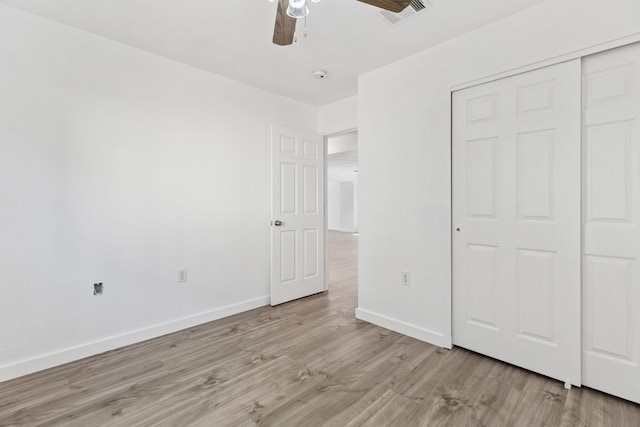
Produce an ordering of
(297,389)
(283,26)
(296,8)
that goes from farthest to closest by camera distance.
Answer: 1. (297,389)
2. (283,26)
3. (296,8)

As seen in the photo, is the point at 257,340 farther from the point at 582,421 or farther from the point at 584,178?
the point at 584,178

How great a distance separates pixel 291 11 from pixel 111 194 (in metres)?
2.04

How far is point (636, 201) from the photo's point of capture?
1.68m

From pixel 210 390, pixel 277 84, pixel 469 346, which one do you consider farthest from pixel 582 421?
pixel 277 84

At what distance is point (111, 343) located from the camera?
2396 millimetres

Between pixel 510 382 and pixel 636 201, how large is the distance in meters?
1.33

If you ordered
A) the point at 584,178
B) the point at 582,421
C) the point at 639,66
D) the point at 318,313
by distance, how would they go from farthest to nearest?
the point at 318,313 → the point at 584,178 → the point at 639,66 → the point at 582,421

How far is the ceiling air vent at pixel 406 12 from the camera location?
1.94 meters

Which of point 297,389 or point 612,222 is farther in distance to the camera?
point 297,389

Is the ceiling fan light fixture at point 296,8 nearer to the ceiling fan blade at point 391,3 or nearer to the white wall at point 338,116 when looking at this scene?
the ceiling fan blade at point 391,3

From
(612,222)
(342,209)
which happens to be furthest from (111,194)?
(342,209)

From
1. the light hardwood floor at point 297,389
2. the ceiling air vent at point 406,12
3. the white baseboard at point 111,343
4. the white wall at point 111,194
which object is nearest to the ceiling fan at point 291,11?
the ceiling air vent at point 406,12

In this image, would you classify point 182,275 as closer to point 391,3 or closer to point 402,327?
point 402,327

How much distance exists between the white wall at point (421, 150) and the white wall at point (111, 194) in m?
1.36
